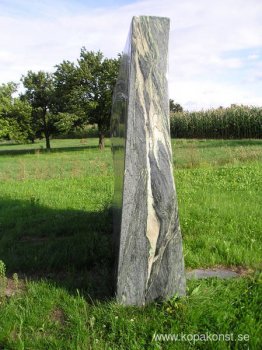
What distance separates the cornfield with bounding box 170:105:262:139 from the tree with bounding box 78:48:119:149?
34.3 ft

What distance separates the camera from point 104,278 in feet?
12.6

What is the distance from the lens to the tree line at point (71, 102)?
30.6 meters

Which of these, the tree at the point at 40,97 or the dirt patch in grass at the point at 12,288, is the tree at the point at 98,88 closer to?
the tree at the point at 40,97

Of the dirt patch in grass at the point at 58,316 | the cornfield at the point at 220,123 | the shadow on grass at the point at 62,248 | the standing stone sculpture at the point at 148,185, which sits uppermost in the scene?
the cornfield at the point at 220,123

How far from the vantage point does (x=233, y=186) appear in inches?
326

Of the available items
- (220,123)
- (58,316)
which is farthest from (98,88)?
(58,316)

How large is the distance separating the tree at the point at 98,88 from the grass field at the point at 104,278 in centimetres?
2330

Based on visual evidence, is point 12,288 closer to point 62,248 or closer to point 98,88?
point 62,248

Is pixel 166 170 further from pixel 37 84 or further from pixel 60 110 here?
pixel 37 84

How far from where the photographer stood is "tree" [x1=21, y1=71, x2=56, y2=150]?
35.4m

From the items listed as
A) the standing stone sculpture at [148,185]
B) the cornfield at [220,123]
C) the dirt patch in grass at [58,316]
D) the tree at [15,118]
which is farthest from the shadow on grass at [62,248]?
the cornfield at [220,123]

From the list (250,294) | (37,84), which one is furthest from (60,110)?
(250,294)

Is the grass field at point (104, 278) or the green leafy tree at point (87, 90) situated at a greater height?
the green leafy tree at point (87, 90)

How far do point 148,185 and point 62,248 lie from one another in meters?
2.25
